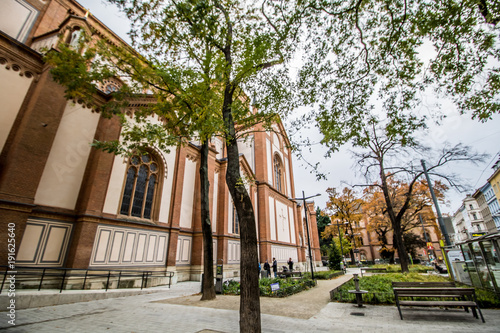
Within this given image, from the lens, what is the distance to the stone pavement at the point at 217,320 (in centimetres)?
509

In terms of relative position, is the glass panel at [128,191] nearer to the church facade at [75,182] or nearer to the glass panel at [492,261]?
the church facade at [75,182]

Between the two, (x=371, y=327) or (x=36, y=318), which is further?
(x=36, y=318)

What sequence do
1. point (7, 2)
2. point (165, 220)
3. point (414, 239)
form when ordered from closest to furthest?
point (7, 2), point (165, 220), point (414, 239)

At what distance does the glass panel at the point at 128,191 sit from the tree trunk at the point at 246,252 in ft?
32.3

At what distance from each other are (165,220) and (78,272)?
17.6 feet

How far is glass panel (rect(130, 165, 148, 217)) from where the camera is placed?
13361 millimetres

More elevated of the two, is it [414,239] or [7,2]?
[7,2]

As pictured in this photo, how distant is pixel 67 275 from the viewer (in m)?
9.45

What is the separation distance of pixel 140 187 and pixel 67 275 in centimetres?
564

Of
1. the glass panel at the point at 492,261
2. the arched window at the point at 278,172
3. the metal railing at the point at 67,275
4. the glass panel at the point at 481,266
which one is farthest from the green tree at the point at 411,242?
the metal railing at the point at 67,275

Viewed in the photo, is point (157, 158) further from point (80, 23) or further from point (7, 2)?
point (7, 2)

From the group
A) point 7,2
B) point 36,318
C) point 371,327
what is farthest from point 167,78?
point 7,2

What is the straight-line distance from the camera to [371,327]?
5250mm

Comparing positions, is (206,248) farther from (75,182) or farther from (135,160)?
(135,160)
